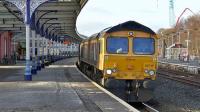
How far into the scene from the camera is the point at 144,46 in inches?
826

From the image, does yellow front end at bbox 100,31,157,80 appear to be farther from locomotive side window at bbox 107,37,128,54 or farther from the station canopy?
the station canopy

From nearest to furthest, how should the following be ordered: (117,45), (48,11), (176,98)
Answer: (117,45) < (176,98) < (48,11)

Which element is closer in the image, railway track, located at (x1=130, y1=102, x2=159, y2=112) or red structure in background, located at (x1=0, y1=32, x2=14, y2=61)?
railway track, located at (x1=130, y1=102, x2=159, y2=112)

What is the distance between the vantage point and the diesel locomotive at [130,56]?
2025 cm

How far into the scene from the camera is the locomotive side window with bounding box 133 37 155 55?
68.3ft

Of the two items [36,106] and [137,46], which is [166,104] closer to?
[137,46]

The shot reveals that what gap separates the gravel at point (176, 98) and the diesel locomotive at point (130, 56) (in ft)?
1.88

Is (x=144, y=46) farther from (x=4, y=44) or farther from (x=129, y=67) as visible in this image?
(x=4, y=44)

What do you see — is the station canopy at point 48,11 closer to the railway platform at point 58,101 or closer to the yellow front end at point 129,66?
A: the yellow front end at point 129,66

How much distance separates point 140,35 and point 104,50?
1604mm

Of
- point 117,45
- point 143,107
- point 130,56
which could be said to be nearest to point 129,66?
point 130,56

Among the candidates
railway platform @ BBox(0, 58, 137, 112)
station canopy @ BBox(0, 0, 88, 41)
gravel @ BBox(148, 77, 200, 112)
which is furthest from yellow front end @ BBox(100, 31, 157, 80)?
station canopy @ BBox(0, 0, 88, 41)

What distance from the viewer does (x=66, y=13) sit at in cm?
5056

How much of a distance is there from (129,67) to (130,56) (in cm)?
50
